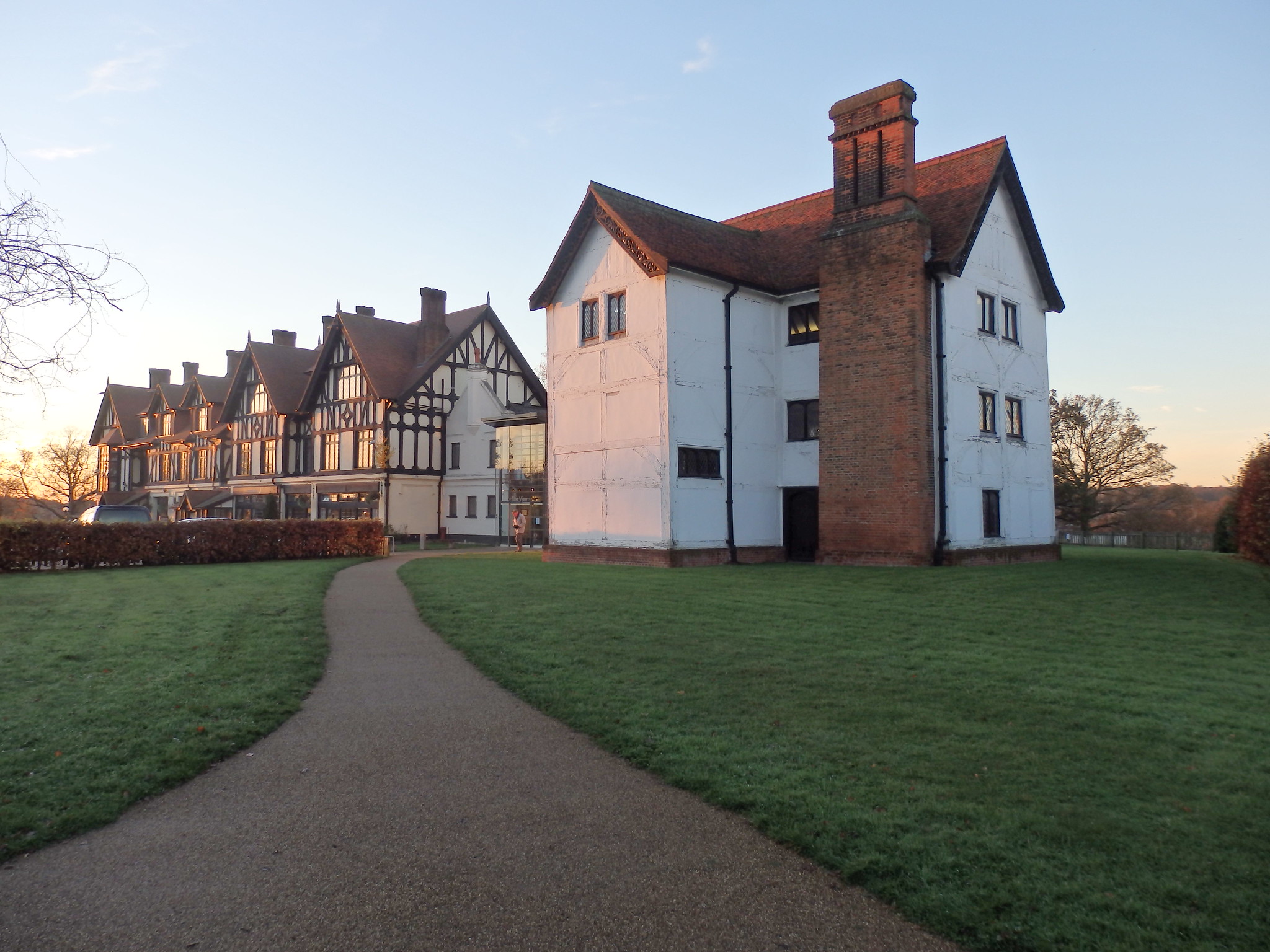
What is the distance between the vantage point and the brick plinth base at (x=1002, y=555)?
21.5m

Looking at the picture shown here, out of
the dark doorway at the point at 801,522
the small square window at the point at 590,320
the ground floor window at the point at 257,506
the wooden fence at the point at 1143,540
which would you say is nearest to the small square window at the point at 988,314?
the dark doorway at the point at 801,522

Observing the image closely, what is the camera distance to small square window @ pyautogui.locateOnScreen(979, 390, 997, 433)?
2338 cm

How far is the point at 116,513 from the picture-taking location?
104ft

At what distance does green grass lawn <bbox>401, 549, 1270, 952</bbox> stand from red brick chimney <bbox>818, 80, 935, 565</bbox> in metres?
6.70

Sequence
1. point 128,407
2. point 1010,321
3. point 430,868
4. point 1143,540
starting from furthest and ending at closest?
point 128,407 → point 1143,540 → point 1010,321 → point 430,868

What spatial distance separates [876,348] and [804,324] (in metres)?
3.25

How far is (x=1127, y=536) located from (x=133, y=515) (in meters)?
48.9

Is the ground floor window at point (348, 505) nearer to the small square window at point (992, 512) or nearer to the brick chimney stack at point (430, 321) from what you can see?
the brick chimney stack at point (430, 321)

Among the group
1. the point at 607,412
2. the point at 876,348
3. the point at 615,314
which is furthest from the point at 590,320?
the point at 876,348

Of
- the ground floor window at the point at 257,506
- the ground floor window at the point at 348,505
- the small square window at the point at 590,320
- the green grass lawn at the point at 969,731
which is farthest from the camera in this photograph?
the ground floor window at the point at 257,506

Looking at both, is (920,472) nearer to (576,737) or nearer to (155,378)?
(576,737)

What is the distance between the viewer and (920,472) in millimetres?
21109

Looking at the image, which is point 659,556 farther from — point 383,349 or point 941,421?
point 383,349

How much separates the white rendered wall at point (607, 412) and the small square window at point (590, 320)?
171 millimetres
